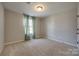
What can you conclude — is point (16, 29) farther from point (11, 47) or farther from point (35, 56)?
point (35, 56)

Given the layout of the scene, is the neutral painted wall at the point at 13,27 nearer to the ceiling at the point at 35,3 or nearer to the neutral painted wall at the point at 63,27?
the ceiling at the point at 35,3

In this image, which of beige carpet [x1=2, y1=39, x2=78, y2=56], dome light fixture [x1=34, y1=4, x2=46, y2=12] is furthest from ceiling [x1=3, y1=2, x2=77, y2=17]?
beige carpet [x1=2, y1=39, x2=78, y2=56]

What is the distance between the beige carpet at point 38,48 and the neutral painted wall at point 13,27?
5.5 inches

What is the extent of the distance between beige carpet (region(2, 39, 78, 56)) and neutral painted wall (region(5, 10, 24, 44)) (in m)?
0.14

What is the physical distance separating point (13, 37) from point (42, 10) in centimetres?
90

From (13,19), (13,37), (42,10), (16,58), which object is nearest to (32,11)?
(42,10)

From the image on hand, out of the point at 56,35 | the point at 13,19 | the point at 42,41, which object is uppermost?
the point at 13,19

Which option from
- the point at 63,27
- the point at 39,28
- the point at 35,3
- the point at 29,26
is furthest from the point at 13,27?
the point at 63,27

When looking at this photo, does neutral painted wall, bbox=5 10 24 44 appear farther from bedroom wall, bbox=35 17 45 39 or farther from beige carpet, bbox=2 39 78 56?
bedroom wall, bbox=35 17 45 39

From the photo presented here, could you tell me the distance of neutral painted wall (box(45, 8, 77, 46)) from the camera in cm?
206

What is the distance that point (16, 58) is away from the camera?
1.90 meters

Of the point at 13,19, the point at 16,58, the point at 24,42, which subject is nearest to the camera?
the point at 16,58

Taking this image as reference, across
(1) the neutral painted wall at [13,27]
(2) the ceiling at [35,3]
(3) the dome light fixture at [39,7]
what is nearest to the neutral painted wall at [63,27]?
(2) the ceiling at [35,3]

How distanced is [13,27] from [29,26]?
36cm
